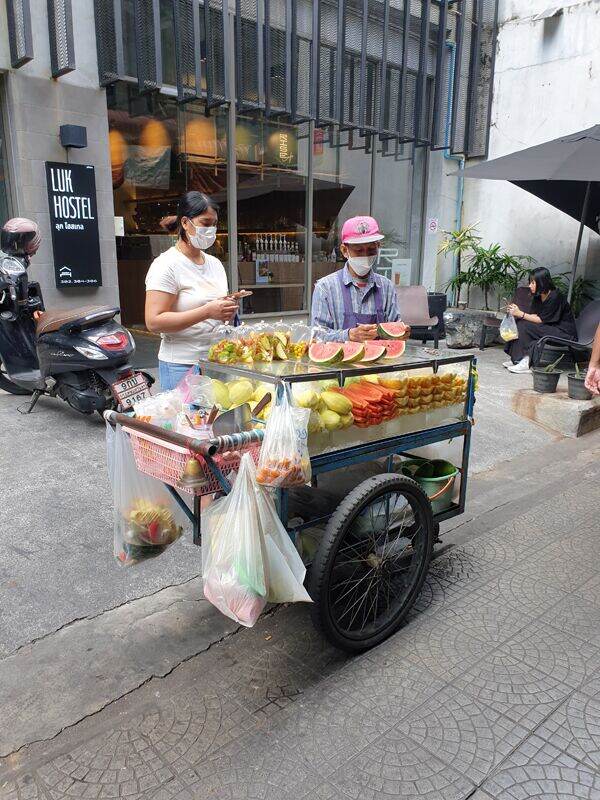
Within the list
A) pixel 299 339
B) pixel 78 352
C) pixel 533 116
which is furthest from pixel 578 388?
pixel 533 116

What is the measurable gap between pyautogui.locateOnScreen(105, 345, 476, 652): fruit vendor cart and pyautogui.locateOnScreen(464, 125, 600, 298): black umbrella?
4.77 meters

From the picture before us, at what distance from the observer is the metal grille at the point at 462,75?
10016 mm

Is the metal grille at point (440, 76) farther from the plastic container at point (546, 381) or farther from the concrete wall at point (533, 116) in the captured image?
the plastic container at point (546, 381)

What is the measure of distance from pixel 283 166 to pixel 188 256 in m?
6.51

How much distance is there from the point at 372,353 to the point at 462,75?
949 cm

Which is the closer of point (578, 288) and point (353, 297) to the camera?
point (353, 297)

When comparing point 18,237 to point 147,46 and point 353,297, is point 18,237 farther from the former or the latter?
point 353,297

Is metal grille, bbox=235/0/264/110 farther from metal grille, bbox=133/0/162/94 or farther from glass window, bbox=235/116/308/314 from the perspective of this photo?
metal grille, bbox=133/0/162/94

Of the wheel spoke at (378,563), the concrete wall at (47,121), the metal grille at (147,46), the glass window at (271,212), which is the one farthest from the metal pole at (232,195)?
the wheel spoke at (378,563)

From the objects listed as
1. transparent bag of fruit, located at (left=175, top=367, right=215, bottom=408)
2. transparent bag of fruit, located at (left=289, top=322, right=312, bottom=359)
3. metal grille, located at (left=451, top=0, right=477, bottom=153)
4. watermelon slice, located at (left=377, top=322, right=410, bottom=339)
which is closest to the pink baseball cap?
watermelon slice, located at (left=377, top=322, right=410, bottom=339)

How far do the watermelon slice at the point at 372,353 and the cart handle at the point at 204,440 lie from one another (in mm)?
773

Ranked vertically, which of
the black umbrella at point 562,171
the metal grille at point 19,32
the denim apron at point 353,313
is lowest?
the denim apron at point 353,313

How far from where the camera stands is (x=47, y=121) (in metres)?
6.44

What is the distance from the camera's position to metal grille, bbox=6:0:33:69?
579 centimetres
